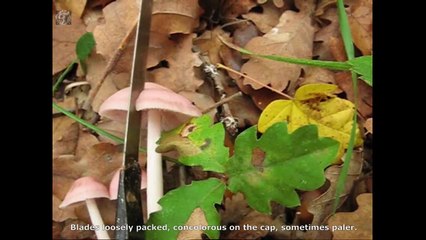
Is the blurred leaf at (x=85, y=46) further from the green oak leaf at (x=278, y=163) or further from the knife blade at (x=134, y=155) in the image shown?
the green oak leaf at (x=278, y=163)

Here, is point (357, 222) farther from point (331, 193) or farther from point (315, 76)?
point (315, 76)

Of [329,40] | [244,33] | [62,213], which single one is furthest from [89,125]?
[329,40]

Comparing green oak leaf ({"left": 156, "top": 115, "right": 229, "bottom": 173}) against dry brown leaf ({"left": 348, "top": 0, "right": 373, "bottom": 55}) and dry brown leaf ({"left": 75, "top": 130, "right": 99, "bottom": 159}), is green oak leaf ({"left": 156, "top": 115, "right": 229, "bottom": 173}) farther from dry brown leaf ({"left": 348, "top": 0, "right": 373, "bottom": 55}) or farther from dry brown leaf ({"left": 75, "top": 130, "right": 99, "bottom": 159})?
dry brown leaf ({"left": 348, "top": 0, "right": 373, "bottom": 55})

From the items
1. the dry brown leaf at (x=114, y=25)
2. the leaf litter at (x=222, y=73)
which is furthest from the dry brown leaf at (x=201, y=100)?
the dry brown leaf at (x=114, y=25)

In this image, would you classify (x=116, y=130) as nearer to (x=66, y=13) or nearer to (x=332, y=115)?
(x=66, y=13)

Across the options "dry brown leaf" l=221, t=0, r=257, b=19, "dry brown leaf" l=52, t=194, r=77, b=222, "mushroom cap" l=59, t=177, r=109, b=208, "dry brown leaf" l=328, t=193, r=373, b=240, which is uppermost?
"dry brown leaf" l=221, t=0, r=257, b=19

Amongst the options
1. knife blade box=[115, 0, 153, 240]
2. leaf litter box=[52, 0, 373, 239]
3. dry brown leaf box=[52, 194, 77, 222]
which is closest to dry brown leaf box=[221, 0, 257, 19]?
leaf litter box=[52, 0, 373, 239]

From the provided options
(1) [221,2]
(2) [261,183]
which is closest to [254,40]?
(1) [221,2]
